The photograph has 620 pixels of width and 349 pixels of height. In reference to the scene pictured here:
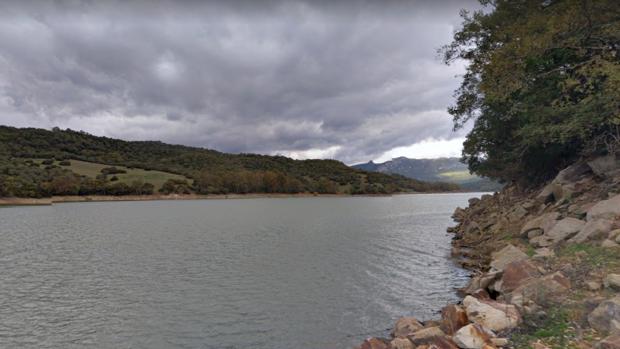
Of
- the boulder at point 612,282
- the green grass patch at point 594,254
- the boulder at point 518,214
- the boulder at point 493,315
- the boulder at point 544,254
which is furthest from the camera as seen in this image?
the boulder at point 518,214

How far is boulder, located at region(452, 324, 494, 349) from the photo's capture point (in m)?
9.24

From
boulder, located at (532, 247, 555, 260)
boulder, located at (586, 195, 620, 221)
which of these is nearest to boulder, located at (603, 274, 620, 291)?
boulder, located at (532, 247, 555, 260)

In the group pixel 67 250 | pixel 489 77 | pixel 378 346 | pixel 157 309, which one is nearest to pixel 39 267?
pixel 67 250

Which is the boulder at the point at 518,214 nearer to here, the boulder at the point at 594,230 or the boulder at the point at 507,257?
the boulder at the point at 507,257

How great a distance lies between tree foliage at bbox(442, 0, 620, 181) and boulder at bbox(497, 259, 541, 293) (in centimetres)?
879

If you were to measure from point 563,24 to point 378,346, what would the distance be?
65.5 ft

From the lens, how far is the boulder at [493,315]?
33.4 feet

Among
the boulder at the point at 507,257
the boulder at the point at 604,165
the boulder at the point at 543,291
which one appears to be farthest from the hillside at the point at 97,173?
the boulder at the point at 604,165

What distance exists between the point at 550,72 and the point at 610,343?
58.2 ft

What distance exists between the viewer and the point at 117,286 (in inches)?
827

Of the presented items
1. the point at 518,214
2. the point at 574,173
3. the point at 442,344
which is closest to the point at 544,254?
the point at 442,344

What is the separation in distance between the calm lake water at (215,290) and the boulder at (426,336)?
121 inches

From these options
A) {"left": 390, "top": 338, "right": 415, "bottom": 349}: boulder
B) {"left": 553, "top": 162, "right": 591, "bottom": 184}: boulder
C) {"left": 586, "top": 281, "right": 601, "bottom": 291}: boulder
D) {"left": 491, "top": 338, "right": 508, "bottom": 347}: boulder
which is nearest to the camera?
{"left": 491, "top": 338, "right": 508, "bottom": 347}: boulder

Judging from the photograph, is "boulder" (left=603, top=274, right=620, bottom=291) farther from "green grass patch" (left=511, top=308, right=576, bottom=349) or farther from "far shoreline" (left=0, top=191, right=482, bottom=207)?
"far shoreline" (left=0, top=191, right=482, bottom=207)
